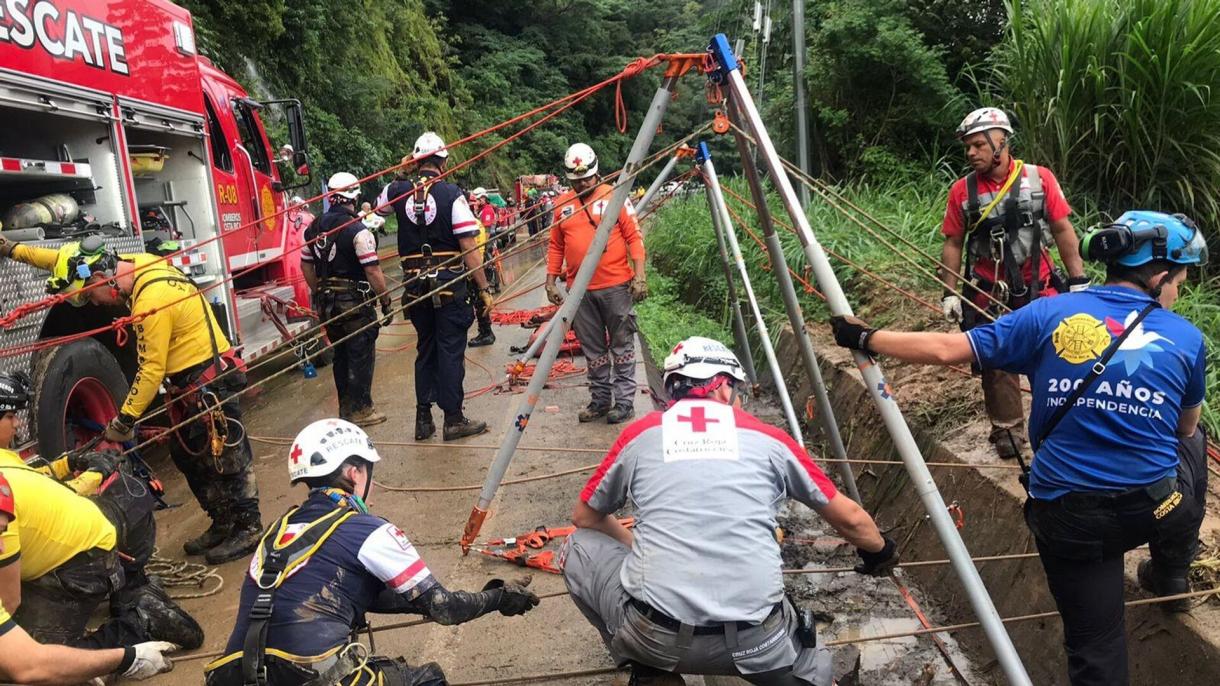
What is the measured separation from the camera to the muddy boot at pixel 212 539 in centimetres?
412

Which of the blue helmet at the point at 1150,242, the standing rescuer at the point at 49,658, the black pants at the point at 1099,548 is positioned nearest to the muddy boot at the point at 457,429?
the standing rescuer at the point at 49,658

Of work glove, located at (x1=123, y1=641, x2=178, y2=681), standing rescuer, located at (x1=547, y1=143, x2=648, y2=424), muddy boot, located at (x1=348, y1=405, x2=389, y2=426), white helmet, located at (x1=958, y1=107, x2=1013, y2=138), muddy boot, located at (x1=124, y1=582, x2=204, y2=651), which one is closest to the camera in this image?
work glove, located at (x1=123, y1=641, x2=178, y2=681)

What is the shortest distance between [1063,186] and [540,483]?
4656mm

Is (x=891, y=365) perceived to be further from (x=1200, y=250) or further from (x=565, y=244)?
(x=1200, y=250)

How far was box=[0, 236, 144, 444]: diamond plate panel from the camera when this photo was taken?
3826 mm

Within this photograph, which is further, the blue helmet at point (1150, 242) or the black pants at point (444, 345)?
the black pants at point (444, 345)

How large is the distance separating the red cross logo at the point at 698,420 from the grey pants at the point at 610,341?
10.6ft

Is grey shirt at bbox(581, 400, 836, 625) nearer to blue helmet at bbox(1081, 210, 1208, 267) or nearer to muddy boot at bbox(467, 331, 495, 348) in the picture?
blue helmet at bbox(1081, 210, 1208, 267)

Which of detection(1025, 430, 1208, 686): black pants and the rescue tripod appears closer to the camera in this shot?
detection(1025, 430, 1208, 686): black pants

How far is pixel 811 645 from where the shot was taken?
2.33m

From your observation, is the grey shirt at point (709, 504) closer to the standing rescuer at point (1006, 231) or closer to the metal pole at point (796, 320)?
the metal pole at point (796, 320)

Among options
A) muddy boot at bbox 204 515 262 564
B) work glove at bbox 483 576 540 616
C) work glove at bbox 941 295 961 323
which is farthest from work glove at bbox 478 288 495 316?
work glove at bbox 483 576 540 616

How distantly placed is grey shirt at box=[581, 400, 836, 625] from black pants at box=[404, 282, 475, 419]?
10.3ft

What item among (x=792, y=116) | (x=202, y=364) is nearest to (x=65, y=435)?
(x=202, y=364)
